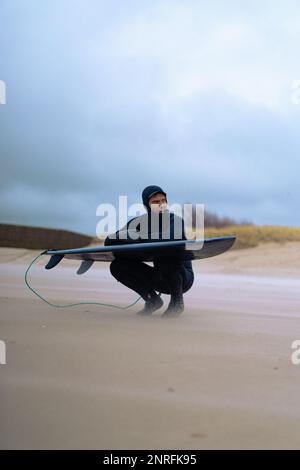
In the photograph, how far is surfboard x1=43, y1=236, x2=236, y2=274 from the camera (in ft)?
7.46

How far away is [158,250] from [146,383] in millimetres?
1080

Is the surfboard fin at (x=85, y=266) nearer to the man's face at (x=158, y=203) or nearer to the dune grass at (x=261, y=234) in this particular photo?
the man's face at (x=158, y=203)

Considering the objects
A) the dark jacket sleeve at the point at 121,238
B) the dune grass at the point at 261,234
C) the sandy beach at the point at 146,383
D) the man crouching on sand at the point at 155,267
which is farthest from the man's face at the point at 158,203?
the dune grass at the point at 261,234

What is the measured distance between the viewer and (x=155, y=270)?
2572mm

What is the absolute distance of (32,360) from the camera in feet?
4.90

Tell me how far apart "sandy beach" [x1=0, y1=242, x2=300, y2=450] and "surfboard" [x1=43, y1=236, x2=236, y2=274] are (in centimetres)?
30

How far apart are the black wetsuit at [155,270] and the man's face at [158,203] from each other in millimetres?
34

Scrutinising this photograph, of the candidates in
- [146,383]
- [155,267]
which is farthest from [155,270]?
[146,383]

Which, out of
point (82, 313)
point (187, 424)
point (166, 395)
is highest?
point (82, 313)

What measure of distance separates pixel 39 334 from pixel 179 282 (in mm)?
854

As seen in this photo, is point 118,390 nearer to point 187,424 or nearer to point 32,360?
point 187,424

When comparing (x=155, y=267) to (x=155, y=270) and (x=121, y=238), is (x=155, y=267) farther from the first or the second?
(x=121, y=238)

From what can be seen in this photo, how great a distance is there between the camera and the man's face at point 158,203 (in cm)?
252
